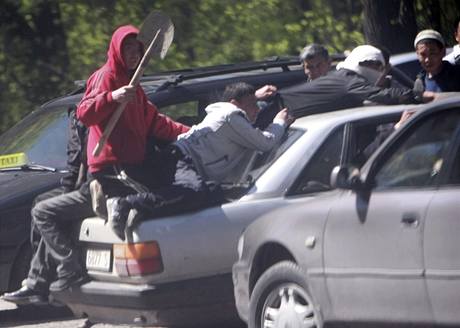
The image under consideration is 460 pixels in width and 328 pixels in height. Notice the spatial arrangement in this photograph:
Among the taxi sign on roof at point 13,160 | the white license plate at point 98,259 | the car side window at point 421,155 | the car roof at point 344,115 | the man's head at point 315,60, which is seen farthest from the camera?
the taxi sign on roof at point 13,160

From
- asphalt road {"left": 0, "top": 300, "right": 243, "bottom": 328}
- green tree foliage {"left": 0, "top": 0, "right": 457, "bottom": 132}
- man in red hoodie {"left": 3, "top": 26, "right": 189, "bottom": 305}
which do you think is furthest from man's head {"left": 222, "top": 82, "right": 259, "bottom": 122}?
green tree foliage {"left": 0, "top": 0, "right": 457, "bottom": 132}

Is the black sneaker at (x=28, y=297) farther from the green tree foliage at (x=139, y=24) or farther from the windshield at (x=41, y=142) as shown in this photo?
the green tree foliage at (x=139, y=24)

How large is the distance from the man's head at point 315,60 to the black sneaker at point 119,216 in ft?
8.74

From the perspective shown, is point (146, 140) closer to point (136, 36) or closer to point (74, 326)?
point (136, 36)

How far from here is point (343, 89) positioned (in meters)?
10.5

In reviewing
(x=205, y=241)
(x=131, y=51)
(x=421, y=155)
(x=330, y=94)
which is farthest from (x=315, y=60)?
(x=421, y=155)

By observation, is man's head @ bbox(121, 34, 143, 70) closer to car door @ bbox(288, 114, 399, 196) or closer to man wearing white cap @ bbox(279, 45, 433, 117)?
man wearing white cap @ bbox(279, 45, 433, 117)

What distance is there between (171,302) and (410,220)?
2.35 m

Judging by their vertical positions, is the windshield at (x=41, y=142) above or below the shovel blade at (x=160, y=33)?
below

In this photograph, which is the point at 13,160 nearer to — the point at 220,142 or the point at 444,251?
the point at 220,142

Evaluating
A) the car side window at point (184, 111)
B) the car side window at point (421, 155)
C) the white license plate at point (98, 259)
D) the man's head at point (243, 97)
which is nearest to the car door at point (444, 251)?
the car side window at point (421, 155)

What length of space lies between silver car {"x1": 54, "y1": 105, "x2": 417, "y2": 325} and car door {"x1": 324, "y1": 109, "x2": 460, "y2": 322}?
1505mm

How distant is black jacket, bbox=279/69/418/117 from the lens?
10.5 metres

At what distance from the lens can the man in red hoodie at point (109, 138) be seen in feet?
32.2
